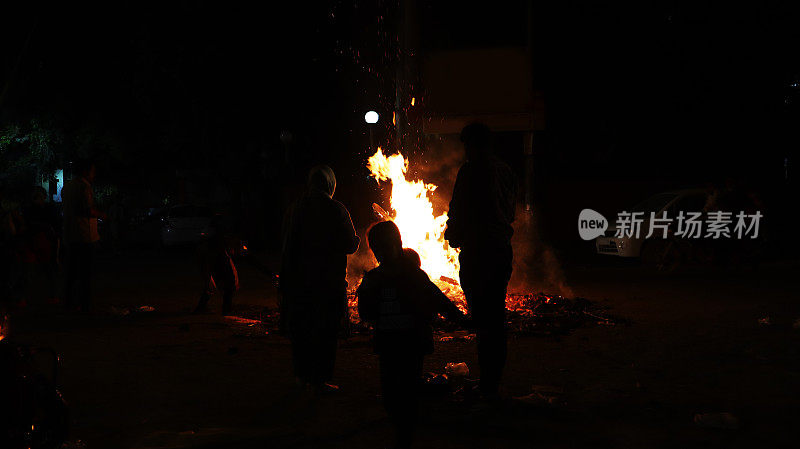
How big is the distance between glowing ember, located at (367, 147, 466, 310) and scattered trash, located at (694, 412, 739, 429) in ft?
20.6

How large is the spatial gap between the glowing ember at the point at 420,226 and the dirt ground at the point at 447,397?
2333mm

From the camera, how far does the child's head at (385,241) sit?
5176mm

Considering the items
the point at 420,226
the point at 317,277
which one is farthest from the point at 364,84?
the point at 317,277

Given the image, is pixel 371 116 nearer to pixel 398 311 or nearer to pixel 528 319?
pixel 528 319

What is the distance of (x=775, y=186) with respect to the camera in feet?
78.6

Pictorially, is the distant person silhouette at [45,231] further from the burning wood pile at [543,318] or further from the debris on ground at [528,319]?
the burning wood pile at [543,318]

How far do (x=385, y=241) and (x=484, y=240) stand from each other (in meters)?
1.19

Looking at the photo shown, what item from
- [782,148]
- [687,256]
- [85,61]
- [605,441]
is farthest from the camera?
[85,61]

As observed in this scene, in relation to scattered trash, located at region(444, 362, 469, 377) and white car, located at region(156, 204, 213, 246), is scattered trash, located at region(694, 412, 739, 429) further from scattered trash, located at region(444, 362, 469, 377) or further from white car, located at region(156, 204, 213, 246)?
white car, located at region(156, 204, 213, 246)

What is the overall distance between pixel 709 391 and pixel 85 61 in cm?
2683

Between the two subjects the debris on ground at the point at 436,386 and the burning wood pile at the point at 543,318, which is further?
the burning wood pile at the point at 543,318

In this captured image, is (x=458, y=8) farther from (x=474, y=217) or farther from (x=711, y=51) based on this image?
(x=474, y=217)

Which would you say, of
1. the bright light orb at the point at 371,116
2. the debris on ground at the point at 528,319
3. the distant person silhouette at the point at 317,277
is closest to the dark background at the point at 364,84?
the bright light orb at the point at 371,116

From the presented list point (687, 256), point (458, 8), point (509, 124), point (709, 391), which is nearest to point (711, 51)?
point (458, 8)
